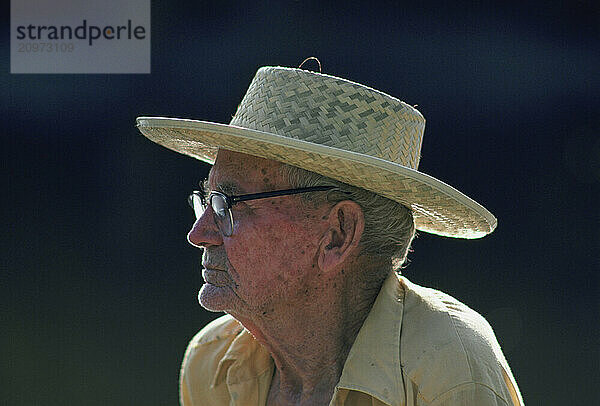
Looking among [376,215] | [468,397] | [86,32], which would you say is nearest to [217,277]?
[376,215]

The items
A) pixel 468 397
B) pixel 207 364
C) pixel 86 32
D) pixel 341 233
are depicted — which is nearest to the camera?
pixel 468 397

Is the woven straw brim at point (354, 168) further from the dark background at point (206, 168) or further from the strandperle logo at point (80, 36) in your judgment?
the strandperle logo at point (80, 36)

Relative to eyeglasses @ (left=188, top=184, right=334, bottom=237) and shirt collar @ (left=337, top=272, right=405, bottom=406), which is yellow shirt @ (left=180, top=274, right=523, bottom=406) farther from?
eyeglasses @ (left=188, top=184, right=334, bottom=237)

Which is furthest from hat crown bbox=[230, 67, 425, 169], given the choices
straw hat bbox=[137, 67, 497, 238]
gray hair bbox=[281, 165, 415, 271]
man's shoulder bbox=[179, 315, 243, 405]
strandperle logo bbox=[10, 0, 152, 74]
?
strandperle logo bbox=[10, 0, 152, 74]

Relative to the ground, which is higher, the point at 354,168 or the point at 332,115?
the point at 332,115

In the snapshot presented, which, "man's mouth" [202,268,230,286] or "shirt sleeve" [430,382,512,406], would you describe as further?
"man's mouth" [202,268,230,286]

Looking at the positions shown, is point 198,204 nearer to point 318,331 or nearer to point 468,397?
point 318,331

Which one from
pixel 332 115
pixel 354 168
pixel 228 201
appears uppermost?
pixel 332 115

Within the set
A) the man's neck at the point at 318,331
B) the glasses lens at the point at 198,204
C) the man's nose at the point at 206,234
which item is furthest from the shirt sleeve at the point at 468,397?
the glasses lens at the point at 198,204

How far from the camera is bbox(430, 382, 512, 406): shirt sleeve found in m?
2.00

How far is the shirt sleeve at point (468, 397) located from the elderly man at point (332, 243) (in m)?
0.03

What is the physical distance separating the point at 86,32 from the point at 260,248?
244 centimetres

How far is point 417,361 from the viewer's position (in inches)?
82.4

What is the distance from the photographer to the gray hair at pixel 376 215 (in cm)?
223
